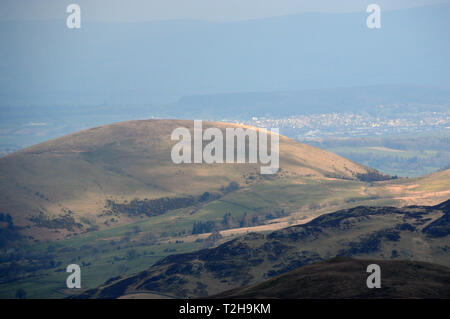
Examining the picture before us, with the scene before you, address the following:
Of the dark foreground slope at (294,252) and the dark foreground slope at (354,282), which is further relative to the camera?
the dark foreground slope at (294,252)

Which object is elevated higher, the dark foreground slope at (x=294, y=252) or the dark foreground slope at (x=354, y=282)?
the dark foreground slope at (x=354, y=282)

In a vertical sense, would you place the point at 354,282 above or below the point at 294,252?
above

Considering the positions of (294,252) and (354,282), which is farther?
(294,252)

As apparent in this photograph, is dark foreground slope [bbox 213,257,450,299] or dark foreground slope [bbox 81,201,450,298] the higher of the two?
dark foreground slope [bbox 213,257,450,299]
